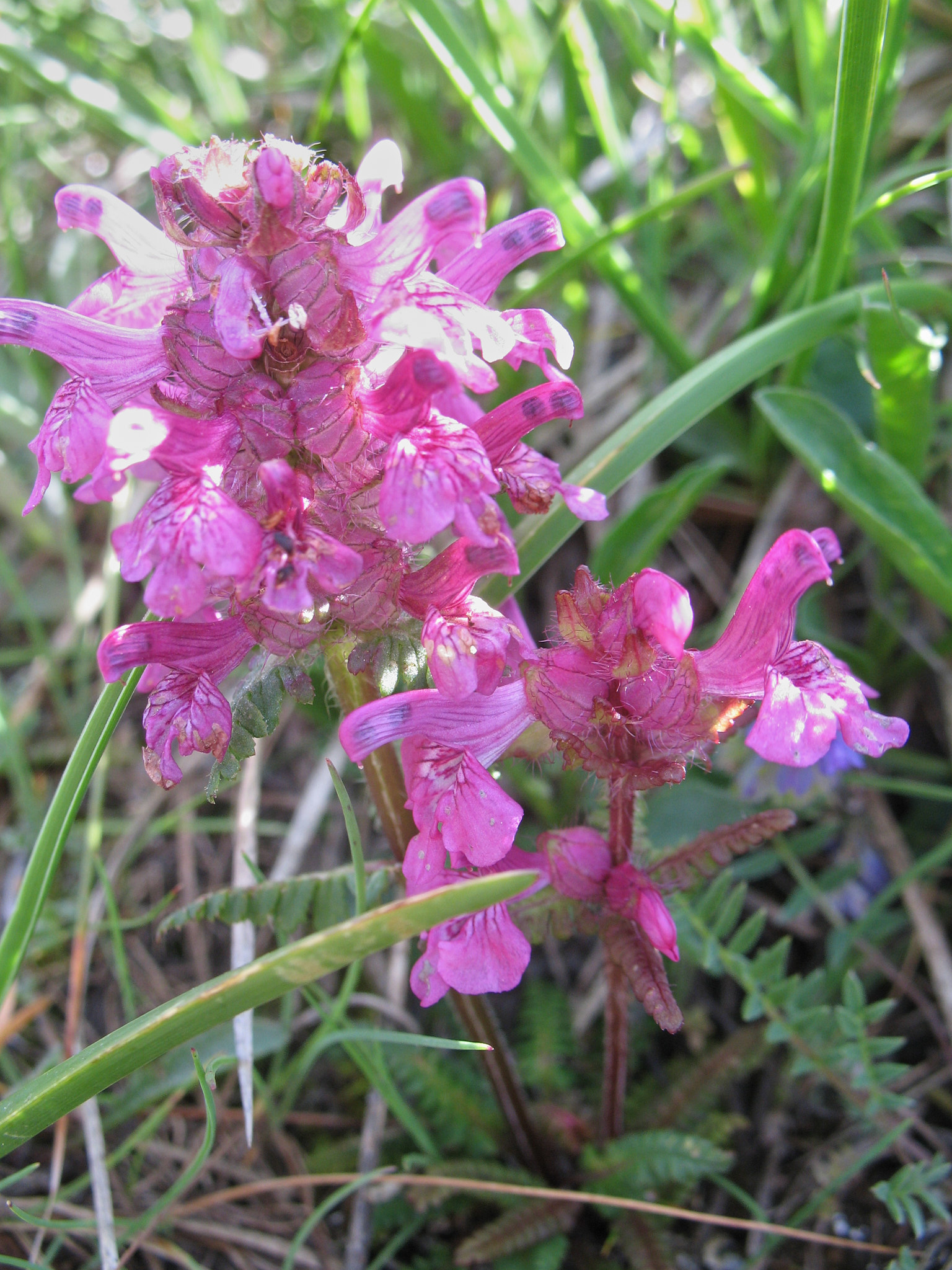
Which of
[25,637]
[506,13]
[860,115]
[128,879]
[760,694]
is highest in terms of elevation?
[506,13]

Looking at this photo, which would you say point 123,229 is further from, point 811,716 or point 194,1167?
point 194,1167

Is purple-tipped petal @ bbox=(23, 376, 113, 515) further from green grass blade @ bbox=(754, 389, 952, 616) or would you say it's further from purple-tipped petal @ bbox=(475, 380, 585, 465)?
green grass blade @ bbox=(754, 389, 952, 616)

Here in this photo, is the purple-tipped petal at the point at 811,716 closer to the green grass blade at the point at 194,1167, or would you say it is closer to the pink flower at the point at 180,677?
the pink flower at the point at 180,677

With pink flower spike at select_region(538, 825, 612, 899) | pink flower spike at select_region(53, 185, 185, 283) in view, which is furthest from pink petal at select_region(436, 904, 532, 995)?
pink flower spike at select_region(53, 185, 185, 283)

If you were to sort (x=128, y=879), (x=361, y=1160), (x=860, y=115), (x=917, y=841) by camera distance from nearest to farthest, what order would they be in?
(x=860, y=115) < (x=361, y=1160) < (x=917, y=841) < (x=128, y=879)

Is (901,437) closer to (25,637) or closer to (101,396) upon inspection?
(101,396)

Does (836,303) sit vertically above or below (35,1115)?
above

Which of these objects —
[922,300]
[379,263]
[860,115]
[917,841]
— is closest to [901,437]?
[922,300]
